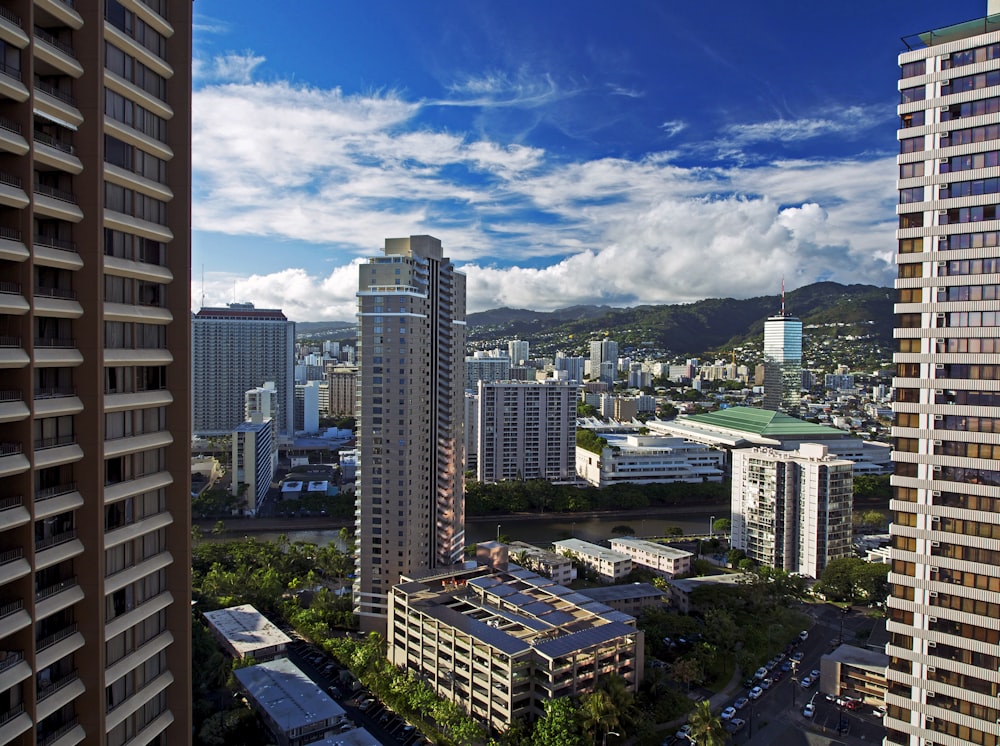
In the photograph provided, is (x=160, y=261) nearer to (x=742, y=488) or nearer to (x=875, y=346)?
(x=742, y=488)

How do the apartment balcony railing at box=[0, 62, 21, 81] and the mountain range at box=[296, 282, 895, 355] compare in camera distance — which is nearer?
the apartment balcony railing at box=[0, 62, 21, 81]

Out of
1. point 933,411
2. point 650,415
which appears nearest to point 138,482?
point 933,411

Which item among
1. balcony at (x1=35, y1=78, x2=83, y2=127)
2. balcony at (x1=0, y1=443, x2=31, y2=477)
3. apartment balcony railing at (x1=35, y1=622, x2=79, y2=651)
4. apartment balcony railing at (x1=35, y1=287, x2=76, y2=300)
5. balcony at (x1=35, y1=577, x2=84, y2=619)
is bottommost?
apartment balcony railing at (x1=35, y1=622, x2=79, y2=651)

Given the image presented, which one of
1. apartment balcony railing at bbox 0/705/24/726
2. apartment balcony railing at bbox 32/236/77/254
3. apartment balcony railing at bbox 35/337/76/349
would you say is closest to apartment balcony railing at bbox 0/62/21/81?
apartment balcony railing at bbox 32/236/77/254

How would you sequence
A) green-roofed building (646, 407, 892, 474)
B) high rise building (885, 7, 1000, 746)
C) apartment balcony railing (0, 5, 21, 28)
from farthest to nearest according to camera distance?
1. green-roofed building (646, 407, 892, 474)
2. high rise building (885, 7, 1000, 746)
3. apartment balcony railing (0, 5, 21, 28)

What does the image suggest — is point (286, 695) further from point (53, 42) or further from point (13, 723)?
point (53, 42)

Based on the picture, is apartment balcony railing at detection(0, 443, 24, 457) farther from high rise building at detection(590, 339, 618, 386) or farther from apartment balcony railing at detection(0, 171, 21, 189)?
high rise building at detection(590, 339, 618, 386)
